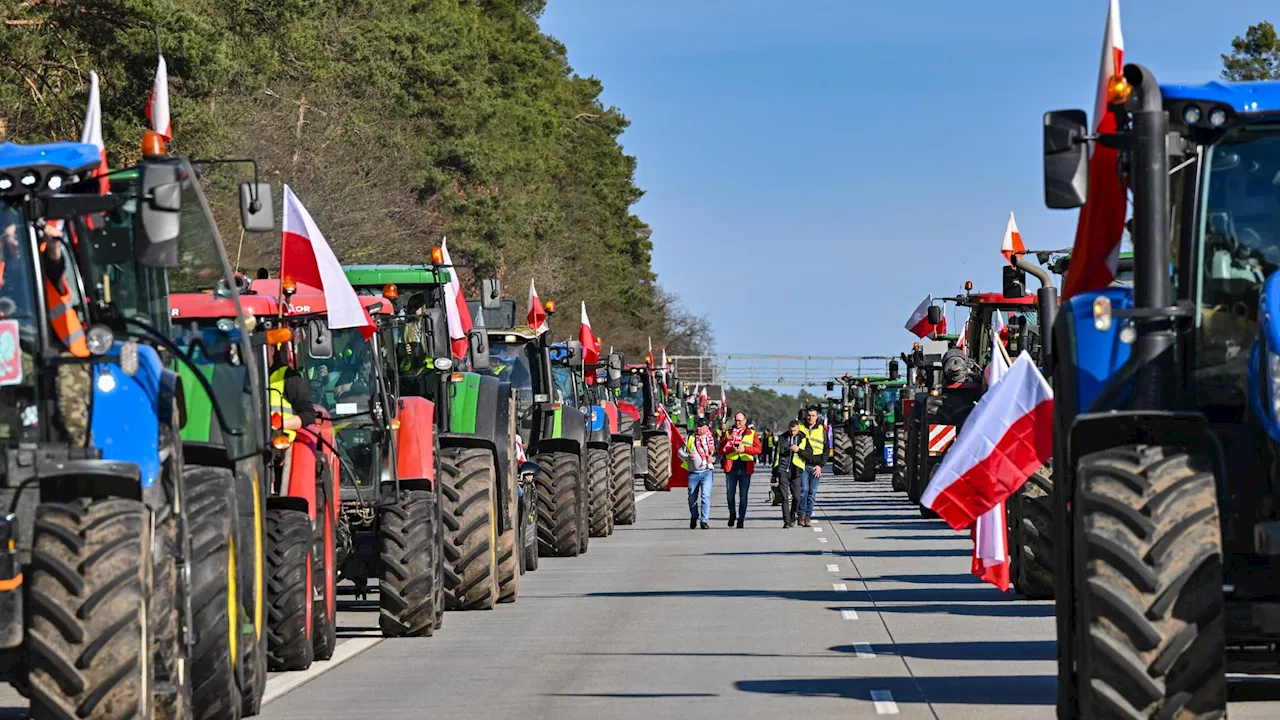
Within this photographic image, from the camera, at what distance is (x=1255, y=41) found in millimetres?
59938

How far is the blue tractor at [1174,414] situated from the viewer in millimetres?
8406

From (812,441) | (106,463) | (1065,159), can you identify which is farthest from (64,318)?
(812,441)

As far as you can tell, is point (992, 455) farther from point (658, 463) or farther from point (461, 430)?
point (658, 463)

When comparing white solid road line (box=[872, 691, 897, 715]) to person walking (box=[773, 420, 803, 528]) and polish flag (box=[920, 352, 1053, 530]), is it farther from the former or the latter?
person walking (box=[773, 420, 803, 528])

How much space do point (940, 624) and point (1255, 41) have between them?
44963 millimetres

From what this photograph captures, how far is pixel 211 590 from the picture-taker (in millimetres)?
11008

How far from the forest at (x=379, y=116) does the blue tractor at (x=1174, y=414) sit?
5898mm

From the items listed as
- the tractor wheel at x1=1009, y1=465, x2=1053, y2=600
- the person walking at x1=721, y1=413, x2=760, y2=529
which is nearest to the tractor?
the tractor wheel at x1=1009, y1=465, x2=1053, y2=600

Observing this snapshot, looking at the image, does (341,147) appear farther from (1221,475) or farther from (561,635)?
(1221,475)

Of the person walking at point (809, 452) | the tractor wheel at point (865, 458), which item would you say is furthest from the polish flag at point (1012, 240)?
the tractor wheel at point (865, 458)

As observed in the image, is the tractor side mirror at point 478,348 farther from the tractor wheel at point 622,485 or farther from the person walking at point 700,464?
the tractor wheel at point 622,485

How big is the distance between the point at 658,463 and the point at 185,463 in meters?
41.4

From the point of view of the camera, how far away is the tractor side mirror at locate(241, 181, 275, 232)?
11.3 metres

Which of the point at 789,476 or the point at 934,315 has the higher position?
the point at 934,315
